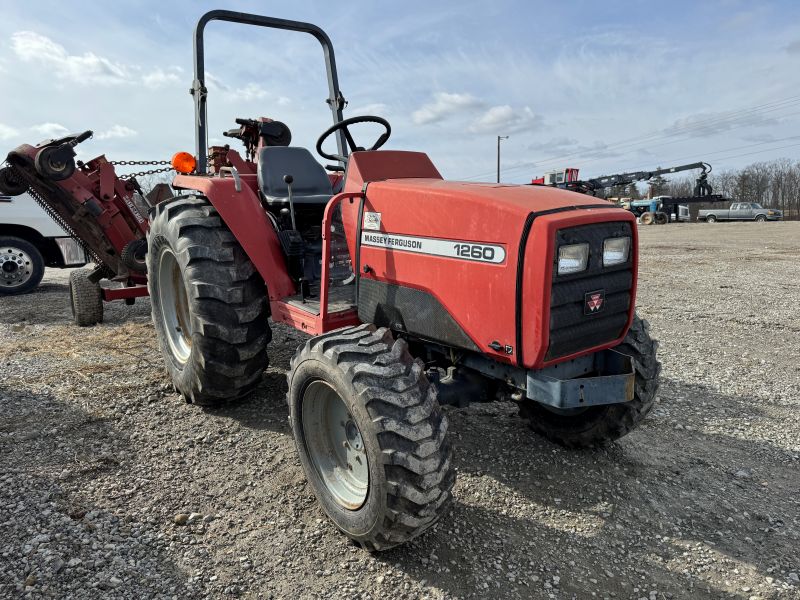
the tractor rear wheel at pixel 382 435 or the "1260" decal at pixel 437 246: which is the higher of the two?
the "1260" decal at pixel 437 246

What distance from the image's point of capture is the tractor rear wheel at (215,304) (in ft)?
11.2

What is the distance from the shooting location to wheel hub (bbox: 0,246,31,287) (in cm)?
866

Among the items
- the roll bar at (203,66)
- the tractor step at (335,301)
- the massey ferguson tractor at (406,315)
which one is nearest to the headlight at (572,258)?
the massey ferguson tractor at (406,315)

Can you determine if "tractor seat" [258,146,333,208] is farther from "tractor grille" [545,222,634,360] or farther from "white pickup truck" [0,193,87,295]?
"white pickup truck" [0,193,87,295]

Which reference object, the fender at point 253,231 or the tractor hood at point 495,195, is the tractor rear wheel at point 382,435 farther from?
the fender at point 253,231

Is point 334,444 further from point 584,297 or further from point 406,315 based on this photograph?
point 584,297

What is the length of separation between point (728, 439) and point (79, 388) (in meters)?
4.59

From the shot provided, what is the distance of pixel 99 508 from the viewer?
2.80m

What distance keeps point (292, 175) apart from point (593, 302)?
2402 mm

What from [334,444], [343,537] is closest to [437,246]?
[334,444]

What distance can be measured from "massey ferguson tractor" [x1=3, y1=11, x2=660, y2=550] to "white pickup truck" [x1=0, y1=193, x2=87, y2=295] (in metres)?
6.22

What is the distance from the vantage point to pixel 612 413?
320 centimetres

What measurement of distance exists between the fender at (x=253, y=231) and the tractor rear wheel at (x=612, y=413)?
5.60 feet

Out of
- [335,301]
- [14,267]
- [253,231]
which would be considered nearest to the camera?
[335,301]
